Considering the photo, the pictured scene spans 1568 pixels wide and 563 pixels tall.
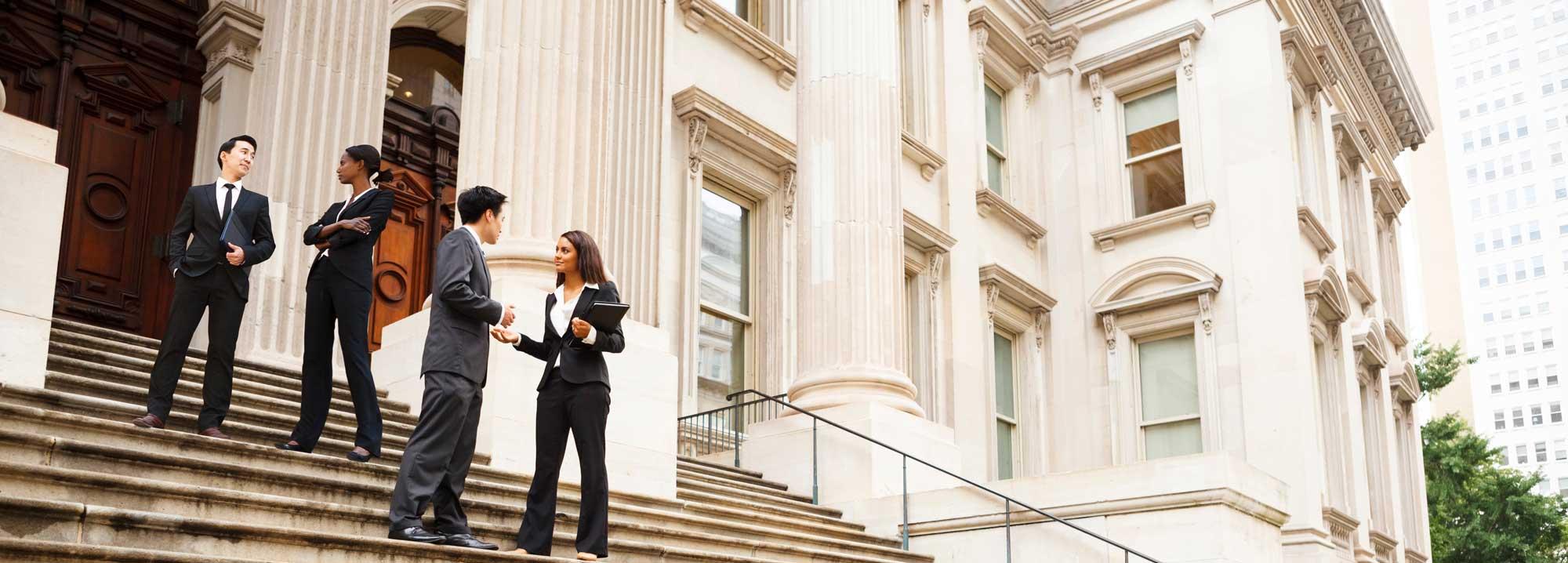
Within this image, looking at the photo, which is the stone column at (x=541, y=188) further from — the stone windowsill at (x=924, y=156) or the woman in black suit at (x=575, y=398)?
the stone windowsill at (x=924, y=156)

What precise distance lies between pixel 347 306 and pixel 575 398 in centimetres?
142

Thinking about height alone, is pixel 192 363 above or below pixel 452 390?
above

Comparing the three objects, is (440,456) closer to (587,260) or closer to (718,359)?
(587,260)

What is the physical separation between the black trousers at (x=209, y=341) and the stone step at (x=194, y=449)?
217 millimetres

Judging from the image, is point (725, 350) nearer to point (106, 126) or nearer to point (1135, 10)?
point (106, 126)

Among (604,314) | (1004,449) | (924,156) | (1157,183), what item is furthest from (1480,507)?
(604,314)

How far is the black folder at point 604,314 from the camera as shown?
258 inches

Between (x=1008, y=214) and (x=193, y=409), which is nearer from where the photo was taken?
(x=193, y=409)

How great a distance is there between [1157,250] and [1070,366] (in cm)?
217

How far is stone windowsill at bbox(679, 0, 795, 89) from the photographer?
50.2 feet

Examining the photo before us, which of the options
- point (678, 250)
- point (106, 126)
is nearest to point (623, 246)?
point (678, 250)

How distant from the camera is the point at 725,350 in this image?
615 inches

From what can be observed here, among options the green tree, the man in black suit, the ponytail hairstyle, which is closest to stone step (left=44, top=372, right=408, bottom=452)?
the man in black suit

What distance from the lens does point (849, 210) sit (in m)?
13.5
